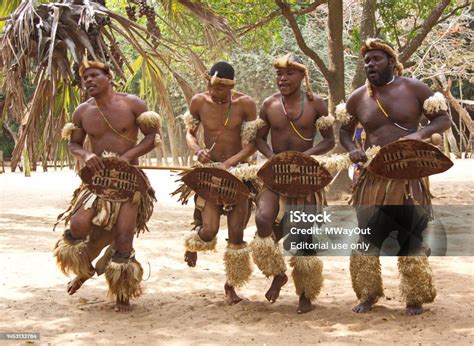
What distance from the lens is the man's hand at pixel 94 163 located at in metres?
4.50

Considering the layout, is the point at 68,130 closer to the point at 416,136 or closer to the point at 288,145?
the point at 288,145

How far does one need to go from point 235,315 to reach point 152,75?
15.3 ft

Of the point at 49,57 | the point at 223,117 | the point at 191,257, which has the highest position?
the point at 49,57

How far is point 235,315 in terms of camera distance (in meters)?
4.37

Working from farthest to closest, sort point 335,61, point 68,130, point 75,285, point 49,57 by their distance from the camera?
point 335,61 < point 49,57 < point 68,130 < point 75,285

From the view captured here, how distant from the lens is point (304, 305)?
14.5 ft

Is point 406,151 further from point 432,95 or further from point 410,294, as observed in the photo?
point 410,294

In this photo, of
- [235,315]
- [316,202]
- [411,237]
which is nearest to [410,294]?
[411,237]

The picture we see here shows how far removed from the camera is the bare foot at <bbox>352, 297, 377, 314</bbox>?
4.29m

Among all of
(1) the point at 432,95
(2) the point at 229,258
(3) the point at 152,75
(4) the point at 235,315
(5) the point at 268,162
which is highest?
(3) the point at 152,75

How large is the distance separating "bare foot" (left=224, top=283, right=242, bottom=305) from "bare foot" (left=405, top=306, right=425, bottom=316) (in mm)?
1234

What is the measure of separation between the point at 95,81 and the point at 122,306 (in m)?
1.66

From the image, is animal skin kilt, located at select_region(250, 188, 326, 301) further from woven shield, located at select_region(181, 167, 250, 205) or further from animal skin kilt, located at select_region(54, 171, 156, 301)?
animal skin kilt, located at select_region(54, 171, 156, 301)

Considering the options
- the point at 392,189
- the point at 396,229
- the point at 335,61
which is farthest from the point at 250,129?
the point at 335,61
